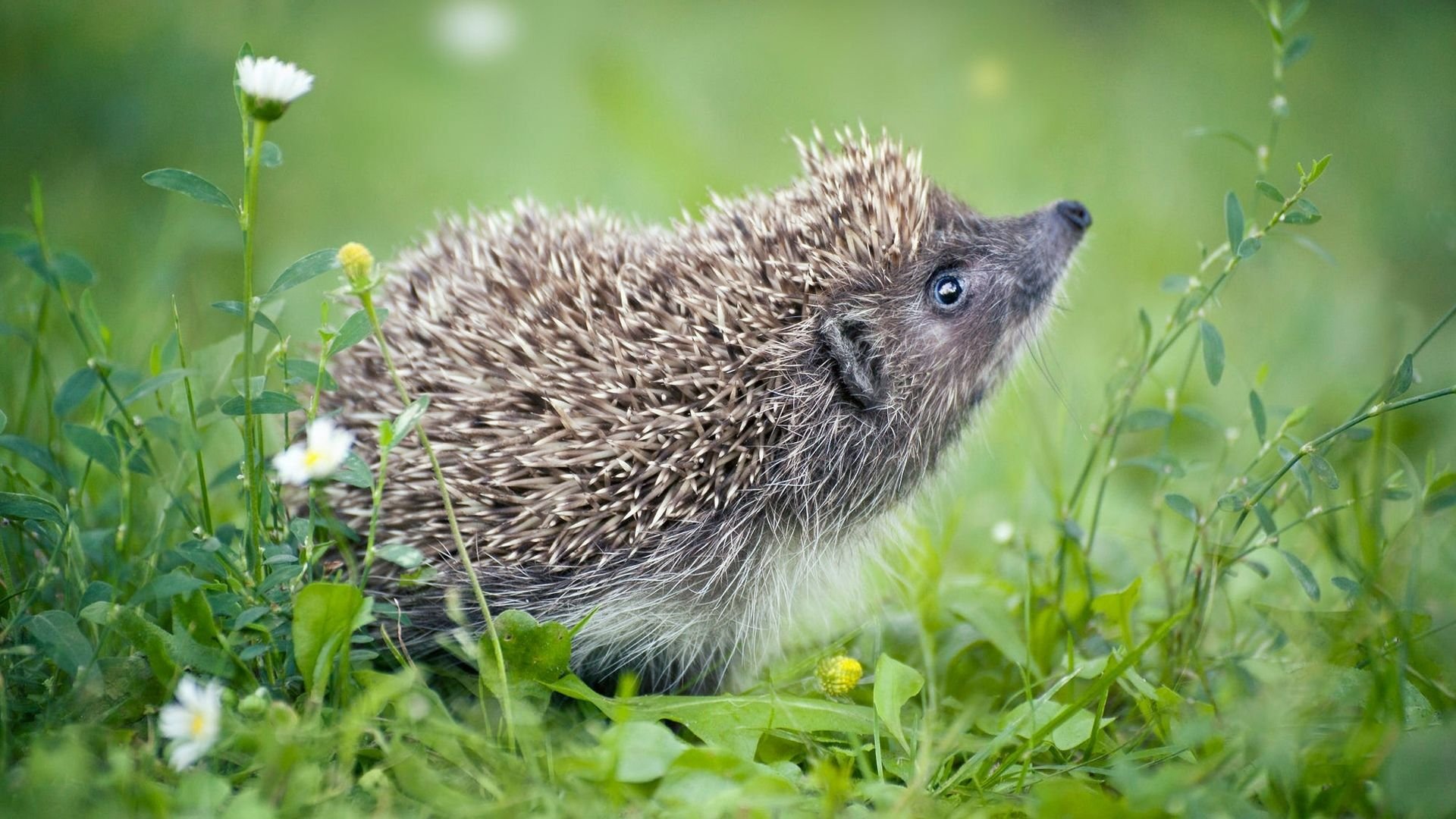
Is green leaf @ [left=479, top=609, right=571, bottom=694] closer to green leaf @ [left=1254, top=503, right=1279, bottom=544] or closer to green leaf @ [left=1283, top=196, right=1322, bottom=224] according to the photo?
green leaf @ [left=1254, top=503, right=1279, bottom=544]

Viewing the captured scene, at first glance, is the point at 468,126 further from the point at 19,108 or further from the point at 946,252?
the point at 946,252

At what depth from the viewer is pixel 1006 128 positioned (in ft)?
18.1

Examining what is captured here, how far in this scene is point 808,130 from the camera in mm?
5691

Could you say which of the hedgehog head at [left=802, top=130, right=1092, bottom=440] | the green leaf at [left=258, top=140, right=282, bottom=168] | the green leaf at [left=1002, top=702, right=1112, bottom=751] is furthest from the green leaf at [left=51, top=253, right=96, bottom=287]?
the green leaf at [left=1002, top=702, right=1112, bottom=751]

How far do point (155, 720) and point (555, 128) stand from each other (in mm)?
4267

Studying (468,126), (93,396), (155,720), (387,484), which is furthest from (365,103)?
(155,720)

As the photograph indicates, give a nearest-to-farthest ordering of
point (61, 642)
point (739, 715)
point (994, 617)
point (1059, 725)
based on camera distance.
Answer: point (61, 642) < point (1059, 725) < point (739, 715) < point (994, 617)

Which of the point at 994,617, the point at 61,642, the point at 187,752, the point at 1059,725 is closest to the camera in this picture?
the point at 187,752

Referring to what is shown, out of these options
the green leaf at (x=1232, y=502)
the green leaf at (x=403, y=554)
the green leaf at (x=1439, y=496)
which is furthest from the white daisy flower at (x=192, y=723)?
the green leaf at (x=1439, y=496)

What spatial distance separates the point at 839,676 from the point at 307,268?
54.3 inches

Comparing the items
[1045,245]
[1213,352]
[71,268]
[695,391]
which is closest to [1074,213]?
[1045,245]

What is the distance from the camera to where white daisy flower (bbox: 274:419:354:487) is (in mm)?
A: 1890

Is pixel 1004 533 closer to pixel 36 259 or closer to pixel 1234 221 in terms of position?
pixel 1234 221

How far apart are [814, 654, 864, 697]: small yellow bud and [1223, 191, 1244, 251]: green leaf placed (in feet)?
4.12
